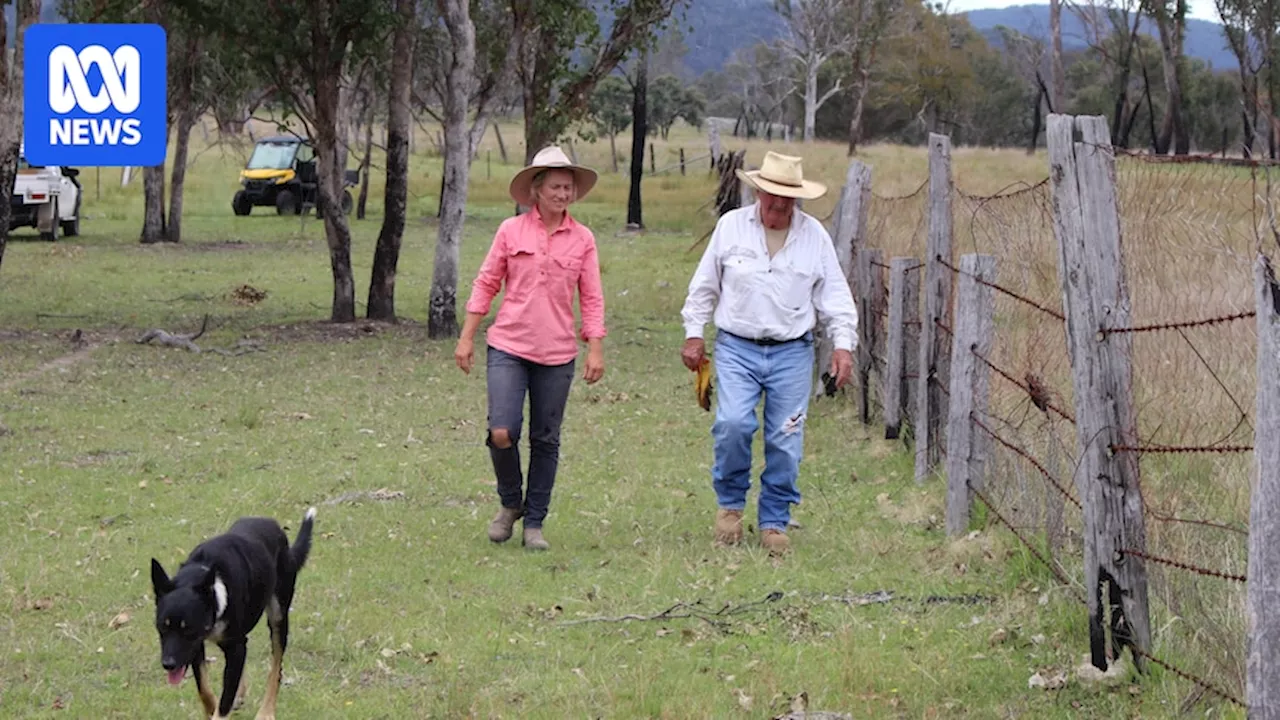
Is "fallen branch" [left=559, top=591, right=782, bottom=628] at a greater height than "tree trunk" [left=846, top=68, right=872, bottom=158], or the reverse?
"tree trunk" [left=846, top=68, right=872, bottom=158]

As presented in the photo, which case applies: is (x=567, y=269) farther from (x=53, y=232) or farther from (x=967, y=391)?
(x=53, y=232)

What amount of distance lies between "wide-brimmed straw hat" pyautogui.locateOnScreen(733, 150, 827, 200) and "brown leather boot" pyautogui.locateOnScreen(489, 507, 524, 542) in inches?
82.3

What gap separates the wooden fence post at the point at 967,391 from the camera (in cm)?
816

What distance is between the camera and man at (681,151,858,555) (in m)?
8.03

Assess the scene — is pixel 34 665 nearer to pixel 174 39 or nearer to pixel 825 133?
pixel 174 39

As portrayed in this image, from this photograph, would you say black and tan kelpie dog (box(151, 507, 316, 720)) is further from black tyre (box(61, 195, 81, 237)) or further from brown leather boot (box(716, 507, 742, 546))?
black tyre (box(61, 195, 81, 237))

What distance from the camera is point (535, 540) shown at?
8.41 m

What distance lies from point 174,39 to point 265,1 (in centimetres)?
1367

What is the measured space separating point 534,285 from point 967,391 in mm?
2210

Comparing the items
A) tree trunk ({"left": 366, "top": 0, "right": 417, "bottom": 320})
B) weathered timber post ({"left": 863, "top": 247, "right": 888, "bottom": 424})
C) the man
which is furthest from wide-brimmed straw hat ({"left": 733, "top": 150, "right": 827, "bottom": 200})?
tree trunk ({"left": 366, "top": 0, "right": 417, "bottom": 320})

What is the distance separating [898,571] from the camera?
25.2ft

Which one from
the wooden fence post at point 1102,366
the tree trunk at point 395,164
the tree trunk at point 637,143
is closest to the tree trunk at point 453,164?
the tree trunk at point 395,164

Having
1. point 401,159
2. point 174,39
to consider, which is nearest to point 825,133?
point 174,39

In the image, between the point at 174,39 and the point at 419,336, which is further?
the point at 174,39
